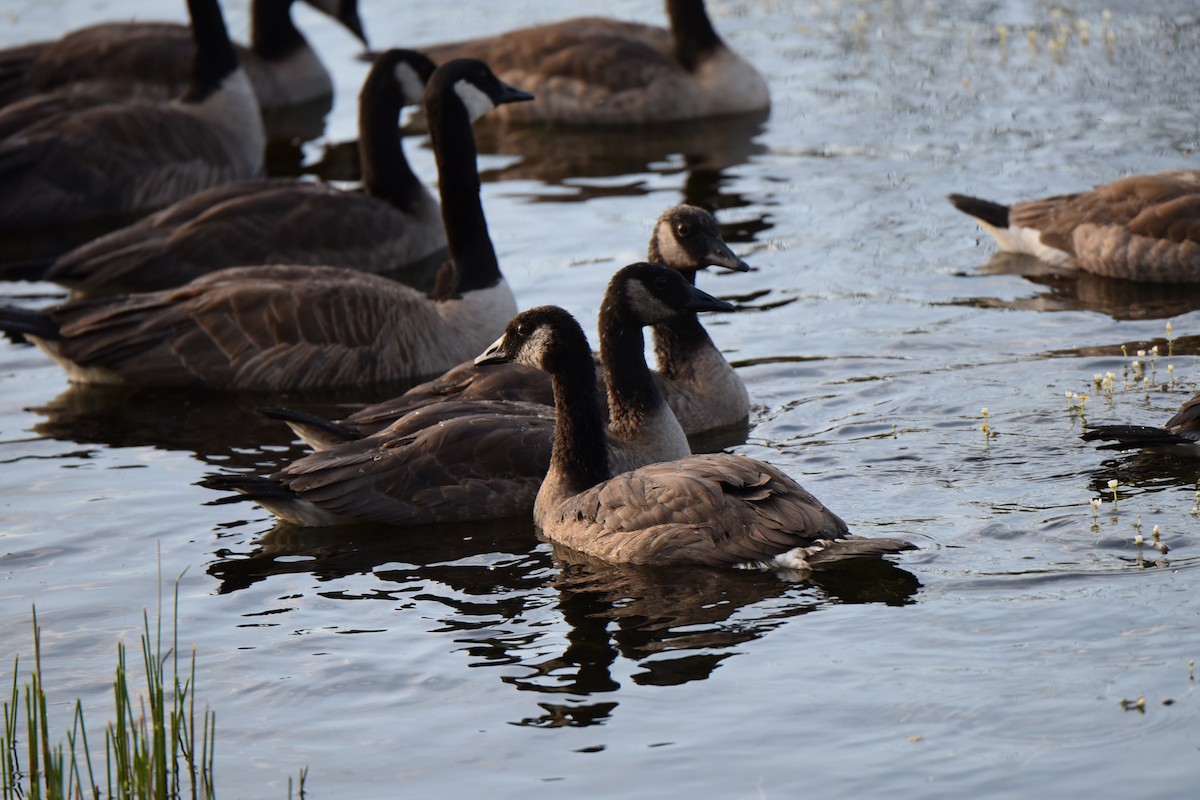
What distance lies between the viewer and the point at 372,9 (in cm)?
2706

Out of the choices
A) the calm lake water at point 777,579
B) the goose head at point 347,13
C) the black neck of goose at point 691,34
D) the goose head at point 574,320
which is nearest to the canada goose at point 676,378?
the calm lake water at point 777,579

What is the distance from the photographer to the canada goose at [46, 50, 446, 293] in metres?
15.4

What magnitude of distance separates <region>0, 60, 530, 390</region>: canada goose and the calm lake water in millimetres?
307

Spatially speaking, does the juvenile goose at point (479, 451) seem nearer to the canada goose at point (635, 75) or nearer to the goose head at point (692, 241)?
the goose head at point (692, 241)

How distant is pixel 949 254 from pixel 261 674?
893cm

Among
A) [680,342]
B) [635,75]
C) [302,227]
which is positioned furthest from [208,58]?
[680,342]

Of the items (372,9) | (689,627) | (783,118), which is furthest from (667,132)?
(689,627)

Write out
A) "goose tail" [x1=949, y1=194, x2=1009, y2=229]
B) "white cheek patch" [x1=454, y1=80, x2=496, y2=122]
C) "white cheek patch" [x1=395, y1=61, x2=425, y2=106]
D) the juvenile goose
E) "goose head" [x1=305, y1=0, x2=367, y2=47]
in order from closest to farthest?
the juvenile goose < "white cheek patch" [x1=454, y1=80, x2=496, y2=122] < "goose tail" [x1=949, y1=194, x2=1009, y2=229] < "white cheek patch" [x1=395, y1=61, x2=425, y2=106] < "goose head" [x1=305, y1=0, x2=367, y2=47]

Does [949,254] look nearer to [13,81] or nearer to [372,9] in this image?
[13,81]

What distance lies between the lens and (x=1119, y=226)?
48.4 feet

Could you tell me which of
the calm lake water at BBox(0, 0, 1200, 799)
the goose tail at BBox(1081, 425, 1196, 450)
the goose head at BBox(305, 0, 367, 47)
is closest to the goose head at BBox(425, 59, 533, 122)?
the calm lake water at BBox(0, 0, 1200, 799)

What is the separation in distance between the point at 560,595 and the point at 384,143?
25.9 ft

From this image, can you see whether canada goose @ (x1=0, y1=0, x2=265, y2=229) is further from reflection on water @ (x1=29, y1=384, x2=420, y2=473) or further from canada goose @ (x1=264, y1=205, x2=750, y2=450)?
canada goose @ (x1=264, y1=205, x2=750, y2=450)

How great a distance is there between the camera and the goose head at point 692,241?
12.5 meters
